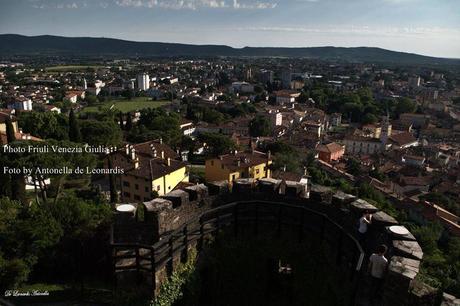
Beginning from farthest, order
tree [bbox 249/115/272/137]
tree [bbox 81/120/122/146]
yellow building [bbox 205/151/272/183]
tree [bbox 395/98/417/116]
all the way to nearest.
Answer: tree [bbox 395/98/417/116] → tree [bbox 249/115/272/137] → tree [bbox 81/120/122/146] → yellow building [bbox 205/151/272/183]

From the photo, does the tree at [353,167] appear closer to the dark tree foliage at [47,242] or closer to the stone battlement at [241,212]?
the dark tree foliage at [47,242]

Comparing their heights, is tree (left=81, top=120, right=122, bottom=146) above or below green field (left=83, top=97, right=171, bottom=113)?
above

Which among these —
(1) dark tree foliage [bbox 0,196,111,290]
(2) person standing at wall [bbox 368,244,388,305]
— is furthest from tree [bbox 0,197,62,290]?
(2) person standing at wall [bbox 368,244,388,305]

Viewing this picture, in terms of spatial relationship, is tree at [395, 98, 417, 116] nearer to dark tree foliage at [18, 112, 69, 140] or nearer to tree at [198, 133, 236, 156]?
tree at [198, 133, 236, 156]

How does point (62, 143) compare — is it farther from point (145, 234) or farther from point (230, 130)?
point (230, 130)

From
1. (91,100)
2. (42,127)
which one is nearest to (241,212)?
(42,127)

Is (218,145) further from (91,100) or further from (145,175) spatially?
(91,100)
